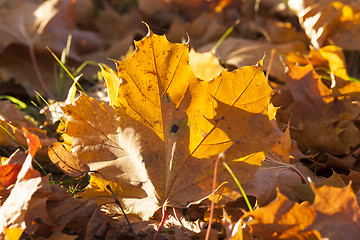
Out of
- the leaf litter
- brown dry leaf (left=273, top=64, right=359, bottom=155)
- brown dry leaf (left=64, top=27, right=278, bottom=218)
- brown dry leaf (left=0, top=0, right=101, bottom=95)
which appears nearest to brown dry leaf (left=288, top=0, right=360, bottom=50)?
brown dry leaf (left=273, top=64, right=359, bottom=155)

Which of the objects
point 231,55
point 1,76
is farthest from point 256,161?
point 1,76

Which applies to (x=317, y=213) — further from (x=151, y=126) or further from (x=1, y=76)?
(x=1, y=76)

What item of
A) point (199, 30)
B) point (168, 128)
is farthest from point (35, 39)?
point (168, 128)

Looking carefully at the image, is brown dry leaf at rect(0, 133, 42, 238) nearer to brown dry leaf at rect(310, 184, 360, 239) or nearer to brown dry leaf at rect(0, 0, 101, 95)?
brown dry leaf at rect(310, 184, 360, 239)

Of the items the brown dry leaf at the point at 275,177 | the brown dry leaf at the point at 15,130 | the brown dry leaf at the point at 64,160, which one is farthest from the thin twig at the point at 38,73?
the brown dry leaf at the point at 275,177

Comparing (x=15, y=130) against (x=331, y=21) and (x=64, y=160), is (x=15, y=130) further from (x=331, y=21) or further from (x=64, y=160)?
(x=331, y=21)

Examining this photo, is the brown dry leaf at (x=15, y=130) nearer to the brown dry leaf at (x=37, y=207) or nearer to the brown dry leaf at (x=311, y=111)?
the brown dry leaf at (x=37, y=207)
